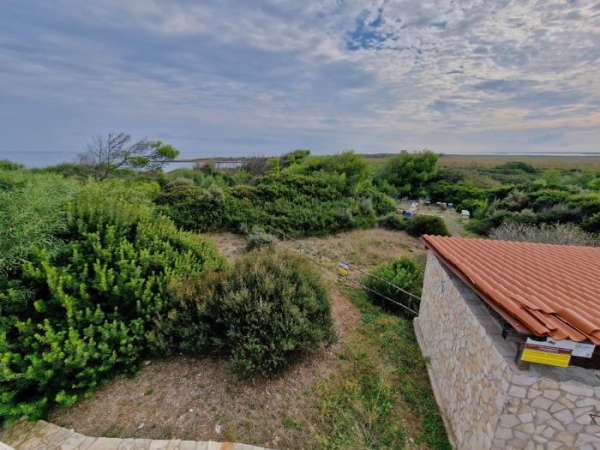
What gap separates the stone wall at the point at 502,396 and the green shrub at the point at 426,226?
1112cm

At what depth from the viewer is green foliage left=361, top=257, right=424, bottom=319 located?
742 cm

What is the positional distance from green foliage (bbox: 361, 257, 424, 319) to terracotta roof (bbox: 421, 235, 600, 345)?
200cm

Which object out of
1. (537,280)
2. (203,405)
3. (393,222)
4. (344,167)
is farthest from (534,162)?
(203,405)

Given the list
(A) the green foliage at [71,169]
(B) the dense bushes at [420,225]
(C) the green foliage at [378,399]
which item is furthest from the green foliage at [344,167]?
(C) the green foliage at [378,399]

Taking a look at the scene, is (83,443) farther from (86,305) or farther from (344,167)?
(344,167)

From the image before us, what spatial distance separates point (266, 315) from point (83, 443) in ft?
8.73

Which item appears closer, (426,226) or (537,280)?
(537,280)

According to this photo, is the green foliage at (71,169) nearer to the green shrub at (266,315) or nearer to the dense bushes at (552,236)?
the green shrub at (266,315)

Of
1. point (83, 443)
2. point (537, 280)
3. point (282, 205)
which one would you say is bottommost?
point (83, 443)

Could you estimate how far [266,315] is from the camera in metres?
4.51

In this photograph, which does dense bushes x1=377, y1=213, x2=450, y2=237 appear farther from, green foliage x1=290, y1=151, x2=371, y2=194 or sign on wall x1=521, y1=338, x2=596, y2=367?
sign on wall x1=521, y1=338, x2=596, y2=367

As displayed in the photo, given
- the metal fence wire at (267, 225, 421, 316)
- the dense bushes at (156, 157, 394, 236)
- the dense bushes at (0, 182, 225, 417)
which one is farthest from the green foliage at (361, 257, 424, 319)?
the dense bushes at (156, 157, 394, 236)

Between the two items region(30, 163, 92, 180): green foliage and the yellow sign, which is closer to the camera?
the yellow sign

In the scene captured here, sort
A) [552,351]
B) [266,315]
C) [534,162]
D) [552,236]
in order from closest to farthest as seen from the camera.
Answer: [552,351] → [266,315] → [552,236] → [534,162]
